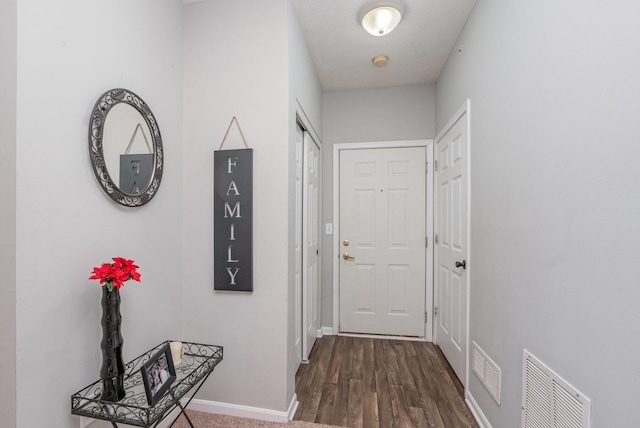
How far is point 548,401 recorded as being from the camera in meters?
1.11

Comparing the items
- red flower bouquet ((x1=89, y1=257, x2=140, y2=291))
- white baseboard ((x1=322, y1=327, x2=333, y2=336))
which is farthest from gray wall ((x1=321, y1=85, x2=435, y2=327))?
red flower bouquet ((x1=89, y1=257, x2=140, y2=291))

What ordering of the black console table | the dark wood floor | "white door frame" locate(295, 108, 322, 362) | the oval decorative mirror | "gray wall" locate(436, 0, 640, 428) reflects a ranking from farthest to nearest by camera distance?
"white door frame" locate(295, 108, 322, 362), the dark wood floor, the oval decorative mirror, the black console table, "gray wall" locate(436, 0, 640, 428)

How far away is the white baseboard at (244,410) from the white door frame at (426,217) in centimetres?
139

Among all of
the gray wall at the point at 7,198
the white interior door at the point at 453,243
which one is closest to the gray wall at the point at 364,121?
the white interior door at the point at 453,243

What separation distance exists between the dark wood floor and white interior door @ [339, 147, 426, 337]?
12.0 inches

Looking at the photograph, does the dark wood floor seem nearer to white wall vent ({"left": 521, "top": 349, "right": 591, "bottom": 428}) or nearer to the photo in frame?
white wall vent ({"left": 521, "top": 349, "right": 591, "bottom": 428})

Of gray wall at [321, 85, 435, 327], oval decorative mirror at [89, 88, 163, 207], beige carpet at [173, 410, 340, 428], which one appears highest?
gray wall at [321, 85, 435, 327]

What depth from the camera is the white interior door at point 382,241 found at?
3.03 metres

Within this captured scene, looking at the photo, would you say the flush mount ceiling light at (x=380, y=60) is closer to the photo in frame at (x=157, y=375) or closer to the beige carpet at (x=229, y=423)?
the photo in frame at (x=157, y=375)

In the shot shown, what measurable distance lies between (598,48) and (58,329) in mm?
2167

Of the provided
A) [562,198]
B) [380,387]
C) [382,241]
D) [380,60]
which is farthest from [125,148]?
[382,241]

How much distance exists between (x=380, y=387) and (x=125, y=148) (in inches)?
91.8

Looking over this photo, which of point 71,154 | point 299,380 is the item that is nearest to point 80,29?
point 71,154

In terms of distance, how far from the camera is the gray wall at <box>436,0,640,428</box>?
807 mm
